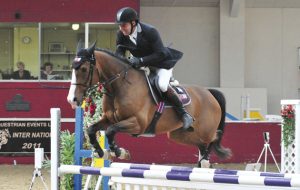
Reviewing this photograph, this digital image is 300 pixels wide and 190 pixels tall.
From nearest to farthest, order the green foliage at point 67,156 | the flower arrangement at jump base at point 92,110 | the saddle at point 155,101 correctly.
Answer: the saddle at point 155,101, the green foliage at point 67,156, the flower arrangement at jump base at point 92,110

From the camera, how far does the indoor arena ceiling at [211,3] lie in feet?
56.8

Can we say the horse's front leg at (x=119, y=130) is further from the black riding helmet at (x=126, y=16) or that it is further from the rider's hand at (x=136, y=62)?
the black riding helmet at (x=126, y=16)

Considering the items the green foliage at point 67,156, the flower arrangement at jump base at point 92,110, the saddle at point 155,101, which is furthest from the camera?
the flower arrangement at jump base at point 92,110

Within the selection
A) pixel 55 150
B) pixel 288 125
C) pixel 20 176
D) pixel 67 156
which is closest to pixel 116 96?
pixel 55 150

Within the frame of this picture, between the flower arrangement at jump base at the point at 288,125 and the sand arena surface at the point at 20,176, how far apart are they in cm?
294

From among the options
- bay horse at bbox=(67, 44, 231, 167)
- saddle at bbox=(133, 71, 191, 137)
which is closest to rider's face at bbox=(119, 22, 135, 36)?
bay horse at bbox=(67, 44, 231, 167)

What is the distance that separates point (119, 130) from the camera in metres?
5.64

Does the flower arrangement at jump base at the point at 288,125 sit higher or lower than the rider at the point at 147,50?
lower

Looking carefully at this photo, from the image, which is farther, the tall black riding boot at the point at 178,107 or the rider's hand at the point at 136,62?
the tall black riding boot at the point at 178,107

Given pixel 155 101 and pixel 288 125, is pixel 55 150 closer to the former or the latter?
pixel 155 101

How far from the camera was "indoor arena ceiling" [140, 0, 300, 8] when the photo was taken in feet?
56.8

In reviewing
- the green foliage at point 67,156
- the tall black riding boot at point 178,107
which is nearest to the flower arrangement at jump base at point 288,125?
the tall black riding boot at point 178,107

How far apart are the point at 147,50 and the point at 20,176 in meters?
6.28

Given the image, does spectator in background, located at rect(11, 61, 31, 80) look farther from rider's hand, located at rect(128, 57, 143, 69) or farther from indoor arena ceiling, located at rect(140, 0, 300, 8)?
rider's hand, located at rect(128, 57, 143, 69)
